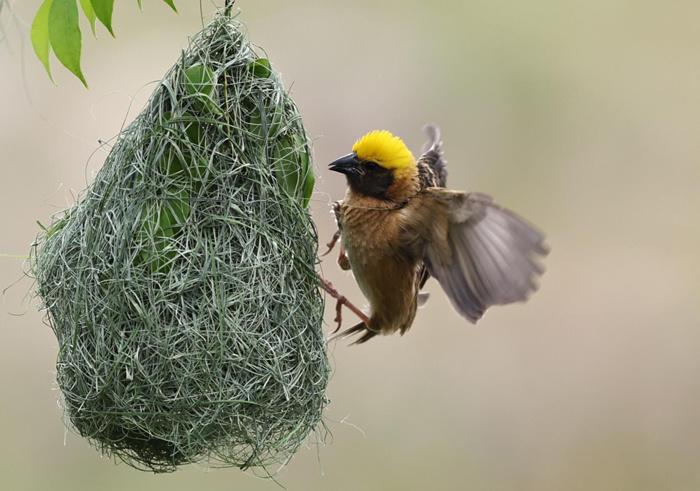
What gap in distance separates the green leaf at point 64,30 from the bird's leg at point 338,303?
0.88 metres

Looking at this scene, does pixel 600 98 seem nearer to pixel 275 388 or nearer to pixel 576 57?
pixel 576 57

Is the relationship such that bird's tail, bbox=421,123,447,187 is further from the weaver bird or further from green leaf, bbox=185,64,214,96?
green leaf, bbox=185,64,214,96

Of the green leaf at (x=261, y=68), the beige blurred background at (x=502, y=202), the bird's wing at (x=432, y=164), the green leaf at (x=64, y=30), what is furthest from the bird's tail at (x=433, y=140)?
the beige blurred background at (x=502, y=202)

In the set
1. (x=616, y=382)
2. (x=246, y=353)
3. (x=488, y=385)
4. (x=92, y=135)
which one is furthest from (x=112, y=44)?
(x=246, y=353)

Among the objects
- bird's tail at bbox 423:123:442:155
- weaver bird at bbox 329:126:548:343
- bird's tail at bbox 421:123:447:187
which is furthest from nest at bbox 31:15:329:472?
bird's tail at bbox 423:123:442:155

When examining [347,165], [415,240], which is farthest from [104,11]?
[415,240]

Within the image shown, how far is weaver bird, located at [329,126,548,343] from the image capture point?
8.79 feet

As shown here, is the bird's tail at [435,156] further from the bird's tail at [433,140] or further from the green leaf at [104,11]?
the green leaf at [104,11]

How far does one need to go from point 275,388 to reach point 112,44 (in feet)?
13.6

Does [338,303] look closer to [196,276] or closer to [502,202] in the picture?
[196,276]

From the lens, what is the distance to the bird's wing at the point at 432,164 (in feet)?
10.5

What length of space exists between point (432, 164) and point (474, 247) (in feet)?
2.12

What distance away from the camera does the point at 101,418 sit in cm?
259

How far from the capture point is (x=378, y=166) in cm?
300
